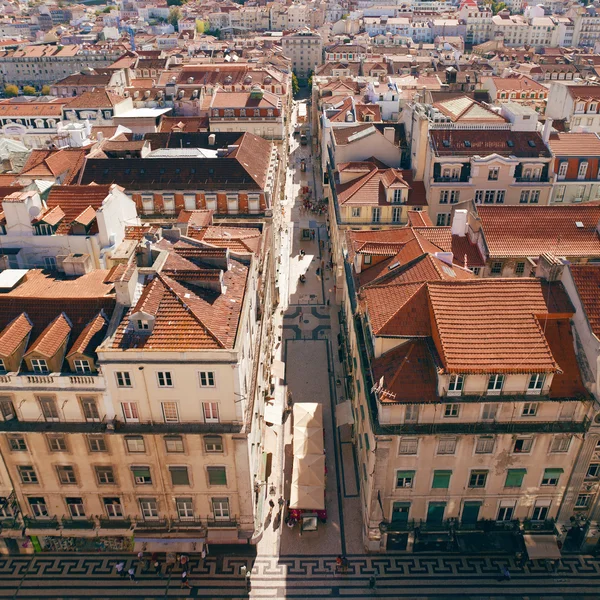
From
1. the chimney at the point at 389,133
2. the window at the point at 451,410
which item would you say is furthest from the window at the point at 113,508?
the chimney at the point at 389,133

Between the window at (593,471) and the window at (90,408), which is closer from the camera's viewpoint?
the window at (90,408)

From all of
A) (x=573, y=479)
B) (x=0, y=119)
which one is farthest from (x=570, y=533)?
(x=0, y=119)

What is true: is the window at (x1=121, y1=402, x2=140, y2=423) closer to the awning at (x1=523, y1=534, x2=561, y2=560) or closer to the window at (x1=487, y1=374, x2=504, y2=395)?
the window at (x1=487, y1=374, x2=504, y2=395)

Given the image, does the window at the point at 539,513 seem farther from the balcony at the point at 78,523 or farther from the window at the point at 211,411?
the balcony at the point at 78,523

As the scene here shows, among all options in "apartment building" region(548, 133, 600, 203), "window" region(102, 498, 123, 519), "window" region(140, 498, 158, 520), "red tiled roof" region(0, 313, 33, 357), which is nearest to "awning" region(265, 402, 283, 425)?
"window" region(140, 498, 158, 520)

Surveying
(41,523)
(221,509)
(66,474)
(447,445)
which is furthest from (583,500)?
(41,523)

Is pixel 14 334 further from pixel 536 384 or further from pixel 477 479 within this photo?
pixel 536 384
